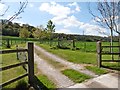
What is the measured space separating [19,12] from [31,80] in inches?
98.4

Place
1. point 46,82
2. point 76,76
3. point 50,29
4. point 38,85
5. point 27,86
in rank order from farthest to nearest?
point 50,29 → point 76,76 → point 46,82 → point 38,85 → point 27,86

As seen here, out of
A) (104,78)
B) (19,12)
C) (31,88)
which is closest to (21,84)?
(31,88)

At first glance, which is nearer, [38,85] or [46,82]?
[38,85]

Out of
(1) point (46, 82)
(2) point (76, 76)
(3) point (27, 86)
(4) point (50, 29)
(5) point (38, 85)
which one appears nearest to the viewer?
(3) point (27, 86)

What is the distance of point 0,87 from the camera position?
5957mm

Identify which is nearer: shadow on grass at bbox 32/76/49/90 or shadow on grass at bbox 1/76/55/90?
shadow on grass at bbox 1/76/55/90

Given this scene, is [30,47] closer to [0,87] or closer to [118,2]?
[0,87]

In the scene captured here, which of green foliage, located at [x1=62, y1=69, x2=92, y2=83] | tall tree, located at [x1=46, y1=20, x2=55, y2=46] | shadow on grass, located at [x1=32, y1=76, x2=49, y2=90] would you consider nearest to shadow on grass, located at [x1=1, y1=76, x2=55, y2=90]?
shadow on grass, located at [x1=32, y1=76, x2=49, y2=90]

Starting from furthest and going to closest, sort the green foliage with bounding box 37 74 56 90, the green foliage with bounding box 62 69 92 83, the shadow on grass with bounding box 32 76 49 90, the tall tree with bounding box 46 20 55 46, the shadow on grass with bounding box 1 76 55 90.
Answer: the tall tree with bounding box 46 20 55 46
the green foliage with bounding box 62 69 92 83
the green foliage with bounding box 37 74 56 90
the shadow on grass with bounding box 32 76 49 90
the shadow on grass with bounding box 1 76 55 90

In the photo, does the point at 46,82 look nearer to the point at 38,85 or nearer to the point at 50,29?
the point at 38,85

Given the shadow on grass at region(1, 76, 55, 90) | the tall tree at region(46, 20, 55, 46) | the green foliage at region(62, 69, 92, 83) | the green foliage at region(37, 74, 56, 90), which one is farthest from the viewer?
the tall tree at region(46, 20, 55, 46)

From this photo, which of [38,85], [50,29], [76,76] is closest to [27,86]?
[38,85]

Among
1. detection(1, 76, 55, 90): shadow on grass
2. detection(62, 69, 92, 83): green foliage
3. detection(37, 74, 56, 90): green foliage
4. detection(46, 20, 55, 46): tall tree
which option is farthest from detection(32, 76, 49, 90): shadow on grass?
detection(46, 20, 55, 46): tall tree

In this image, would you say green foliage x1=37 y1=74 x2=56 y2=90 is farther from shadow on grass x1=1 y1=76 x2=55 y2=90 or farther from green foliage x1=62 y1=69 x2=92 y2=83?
green foliage x1=62 y1=69 x2=92 y2=83
